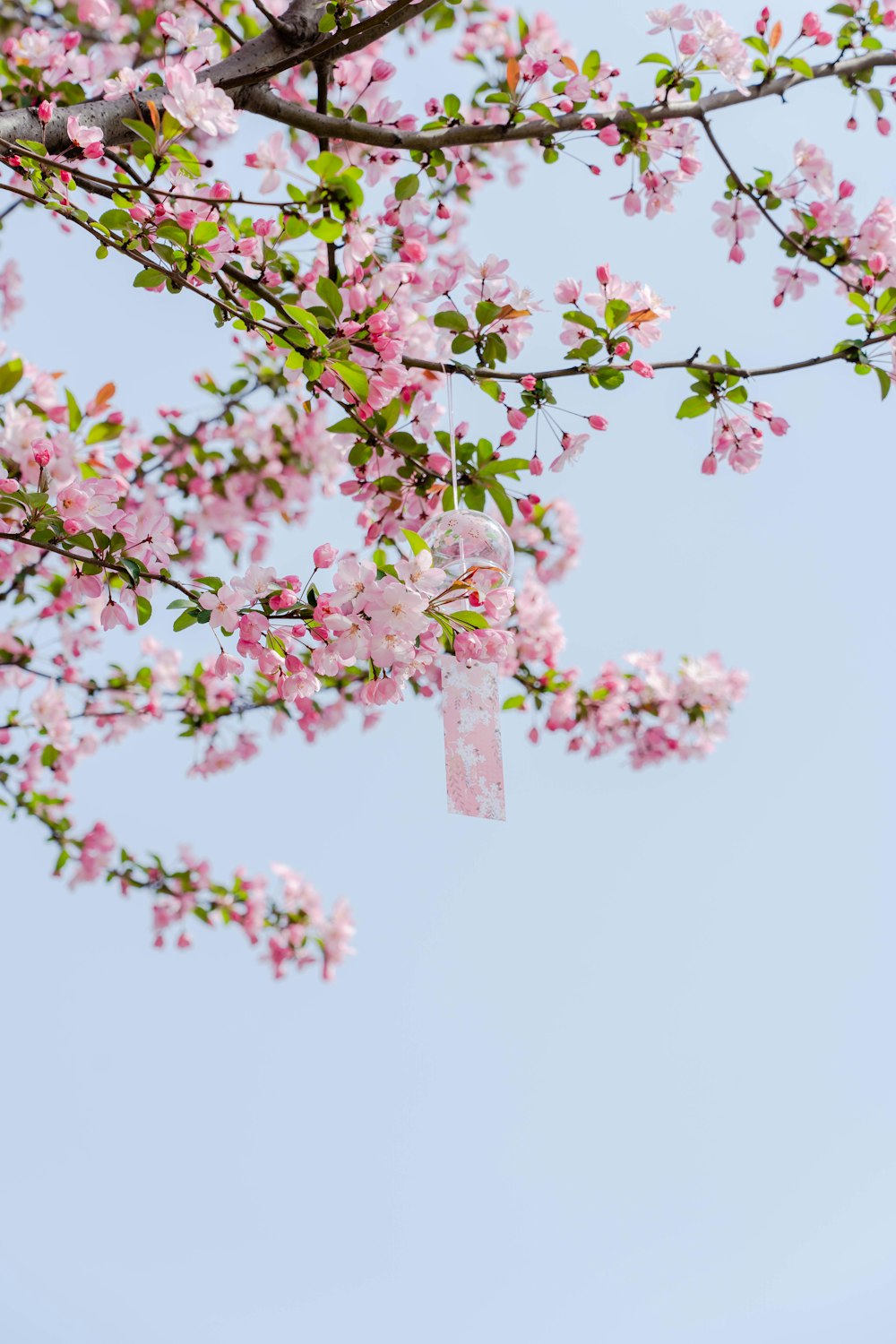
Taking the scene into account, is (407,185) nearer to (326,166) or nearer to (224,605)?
(326,166)

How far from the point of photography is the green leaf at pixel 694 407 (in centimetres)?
170

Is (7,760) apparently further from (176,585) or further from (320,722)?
(176,585)

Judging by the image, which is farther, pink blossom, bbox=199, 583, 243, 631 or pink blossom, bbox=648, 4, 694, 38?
pink blossom, bbox=648, 4, 694, 38

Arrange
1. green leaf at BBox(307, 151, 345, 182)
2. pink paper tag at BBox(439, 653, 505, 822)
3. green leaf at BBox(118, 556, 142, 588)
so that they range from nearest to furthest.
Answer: pink paper tag at BBox(439, 653, 505, 822)
green leaf at BBox(118, 556, 142, 588)
green leaf at BBox(307, 151, 345, 182)

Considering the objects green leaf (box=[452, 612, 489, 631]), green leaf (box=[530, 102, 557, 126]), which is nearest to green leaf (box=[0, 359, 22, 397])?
green leaf (box=[530, 102, 557, 126])

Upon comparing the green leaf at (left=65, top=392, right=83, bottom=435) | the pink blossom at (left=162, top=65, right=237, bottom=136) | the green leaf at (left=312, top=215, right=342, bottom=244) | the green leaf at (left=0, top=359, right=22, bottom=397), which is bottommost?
the green leaf at (left=312, top=215, right=342, bottom=244)

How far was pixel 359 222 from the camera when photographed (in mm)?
1784

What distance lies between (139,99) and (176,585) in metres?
0.76

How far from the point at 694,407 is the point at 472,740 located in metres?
0.80

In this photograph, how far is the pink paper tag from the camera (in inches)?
46.4

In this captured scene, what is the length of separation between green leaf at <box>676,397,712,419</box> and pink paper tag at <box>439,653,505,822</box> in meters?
0.69

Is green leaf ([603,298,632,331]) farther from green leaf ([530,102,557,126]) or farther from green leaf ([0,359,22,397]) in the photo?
green leaf ([0,359,22,397])

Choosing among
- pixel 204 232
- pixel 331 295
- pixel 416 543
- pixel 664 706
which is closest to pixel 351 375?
pixel 331 295

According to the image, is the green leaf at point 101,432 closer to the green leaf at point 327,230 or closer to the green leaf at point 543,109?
the green leaf at point 327,230
